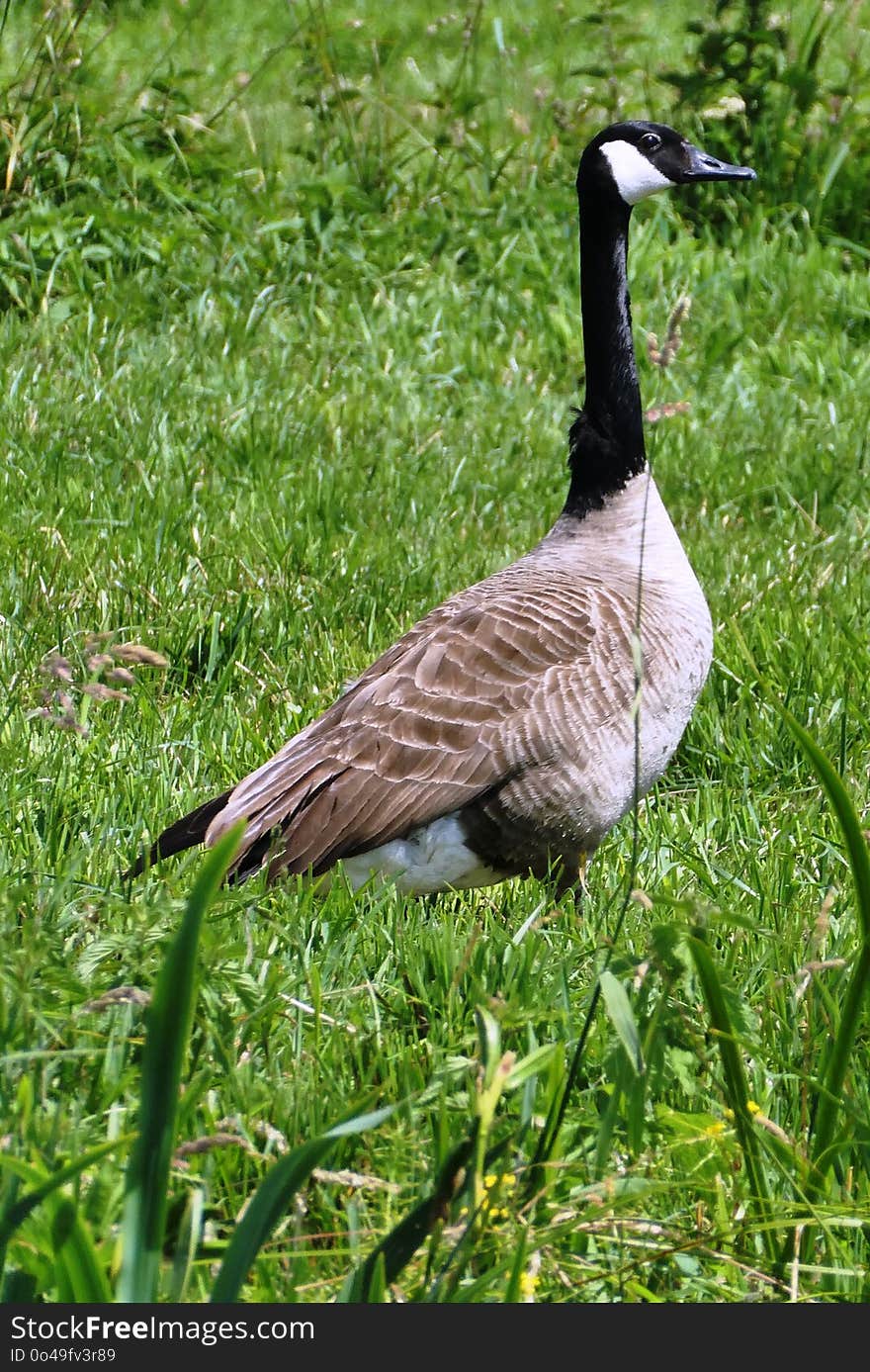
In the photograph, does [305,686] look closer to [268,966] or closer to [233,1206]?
[268,966]

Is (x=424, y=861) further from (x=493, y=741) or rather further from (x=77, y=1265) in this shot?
(x=77, y=1265)

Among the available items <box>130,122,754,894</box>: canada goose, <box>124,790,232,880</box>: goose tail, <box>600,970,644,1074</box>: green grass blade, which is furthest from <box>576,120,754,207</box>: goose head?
<box>600,970,644,1074</box>: green grass blade

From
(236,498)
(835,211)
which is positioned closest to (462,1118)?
(236,498)

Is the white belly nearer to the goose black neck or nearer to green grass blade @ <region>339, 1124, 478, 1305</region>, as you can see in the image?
the goose black neck

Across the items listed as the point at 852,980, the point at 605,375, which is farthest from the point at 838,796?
the point at 605,375

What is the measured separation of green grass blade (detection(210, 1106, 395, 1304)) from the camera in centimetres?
173

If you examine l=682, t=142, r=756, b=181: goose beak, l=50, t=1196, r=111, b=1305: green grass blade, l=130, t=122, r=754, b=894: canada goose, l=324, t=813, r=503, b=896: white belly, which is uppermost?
l=682, t=142, r=756, b=181: goose beak

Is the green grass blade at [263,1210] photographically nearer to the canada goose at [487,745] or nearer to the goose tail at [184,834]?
the goose tail at [184,834]

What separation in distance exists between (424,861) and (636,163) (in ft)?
6.95

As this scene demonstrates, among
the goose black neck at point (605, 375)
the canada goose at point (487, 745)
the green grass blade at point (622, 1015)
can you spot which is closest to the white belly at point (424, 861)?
the canada goose at point (487, 745)

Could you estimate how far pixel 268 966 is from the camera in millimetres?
2682

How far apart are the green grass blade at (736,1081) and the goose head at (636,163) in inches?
116

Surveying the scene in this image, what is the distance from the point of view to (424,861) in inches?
148

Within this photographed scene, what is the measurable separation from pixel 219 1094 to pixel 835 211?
707 centimetres
